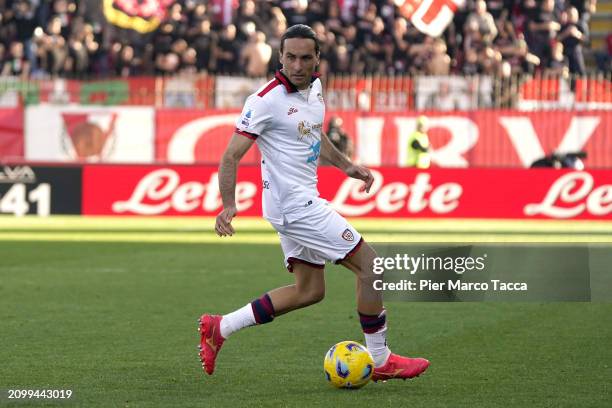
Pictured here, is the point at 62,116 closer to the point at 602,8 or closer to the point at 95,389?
the point at 602,8

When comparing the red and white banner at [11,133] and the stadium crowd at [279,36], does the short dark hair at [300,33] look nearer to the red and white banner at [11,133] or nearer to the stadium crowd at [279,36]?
the stadium crowd at [279,36]

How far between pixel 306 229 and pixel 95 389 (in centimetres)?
145

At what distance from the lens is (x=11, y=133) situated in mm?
27469

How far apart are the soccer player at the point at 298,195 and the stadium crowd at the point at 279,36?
18.6 m

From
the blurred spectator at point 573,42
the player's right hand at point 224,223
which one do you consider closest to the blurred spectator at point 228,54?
the blurred spectator at point 573,42

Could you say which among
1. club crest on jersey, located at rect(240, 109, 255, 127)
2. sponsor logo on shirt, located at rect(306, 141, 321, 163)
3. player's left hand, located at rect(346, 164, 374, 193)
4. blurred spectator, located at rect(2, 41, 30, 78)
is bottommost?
blurred spectator, located at rect(2, 41, 30, 78)

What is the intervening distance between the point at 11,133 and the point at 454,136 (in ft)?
29.5

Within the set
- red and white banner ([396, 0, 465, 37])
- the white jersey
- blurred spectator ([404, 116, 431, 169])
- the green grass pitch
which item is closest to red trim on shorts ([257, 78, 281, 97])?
the white jersey

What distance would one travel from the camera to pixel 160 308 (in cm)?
1150

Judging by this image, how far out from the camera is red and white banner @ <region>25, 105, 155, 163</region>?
89.0ft

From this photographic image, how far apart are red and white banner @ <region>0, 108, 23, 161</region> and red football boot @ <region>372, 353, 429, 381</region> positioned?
2063cm

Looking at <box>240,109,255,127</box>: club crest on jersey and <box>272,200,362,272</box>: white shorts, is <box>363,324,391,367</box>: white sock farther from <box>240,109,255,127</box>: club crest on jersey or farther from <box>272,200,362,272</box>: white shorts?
<box>240,109,255,127</box>: club crest on jersey

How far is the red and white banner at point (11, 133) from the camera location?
89.4 ft

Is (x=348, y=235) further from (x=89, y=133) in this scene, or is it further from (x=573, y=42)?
(x=89, y=133)
